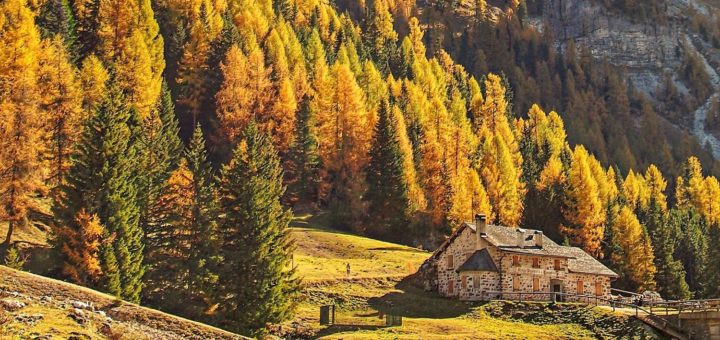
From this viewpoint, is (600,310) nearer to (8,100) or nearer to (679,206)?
(8,100)

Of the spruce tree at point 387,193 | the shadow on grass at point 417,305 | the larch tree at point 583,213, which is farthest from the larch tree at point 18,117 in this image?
the larch tree at point 583,213

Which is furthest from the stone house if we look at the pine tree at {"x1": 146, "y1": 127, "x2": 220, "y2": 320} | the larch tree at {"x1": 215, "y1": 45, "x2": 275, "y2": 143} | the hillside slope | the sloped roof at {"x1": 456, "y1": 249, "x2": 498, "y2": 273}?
the hillside slope

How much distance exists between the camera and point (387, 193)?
82.1 meters

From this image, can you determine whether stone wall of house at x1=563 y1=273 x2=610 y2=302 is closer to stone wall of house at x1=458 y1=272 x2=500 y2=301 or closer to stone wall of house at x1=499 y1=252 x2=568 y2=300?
stone wall of house at x1=499 y1=252 x2=568 y2=300

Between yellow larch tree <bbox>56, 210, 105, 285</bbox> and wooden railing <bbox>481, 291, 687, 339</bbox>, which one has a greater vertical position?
yellow larch tree <bbox>56, 210, 105, 285</bbox>

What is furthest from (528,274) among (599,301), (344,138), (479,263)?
(344,138)

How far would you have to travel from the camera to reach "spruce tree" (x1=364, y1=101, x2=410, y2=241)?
8175 centimetres

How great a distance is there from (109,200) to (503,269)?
32.5m

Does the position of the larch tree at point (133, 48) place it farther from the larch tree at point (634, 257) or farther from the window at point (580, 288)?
the larch tree at point (634, 257)

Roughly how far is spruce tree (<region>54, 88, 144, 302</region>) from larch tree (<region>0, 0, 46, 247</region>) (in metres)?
6.33

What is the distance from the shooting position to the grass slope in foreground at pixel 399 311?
1913 inches

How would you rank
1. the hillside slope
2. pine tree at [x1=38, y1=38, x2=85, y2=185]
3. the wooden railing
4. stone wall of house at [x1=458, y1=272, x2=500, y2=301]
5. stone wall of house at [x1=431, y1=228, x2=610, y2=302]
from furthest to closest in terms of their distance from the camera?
stone wall of house at [x1=431, y1=228, x2=610, y2=302]
stone wall of house at [x1=458, y1=272, x2=500, y2=301]
pine tree at [x1=38, y1=38, x2=85, y2=185]
the wooden railing
the hillside slope

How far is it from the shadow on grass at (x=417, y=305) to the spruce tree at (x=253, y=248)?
10.4 m

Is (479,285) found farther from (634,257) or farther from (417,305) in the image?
(634,257)
